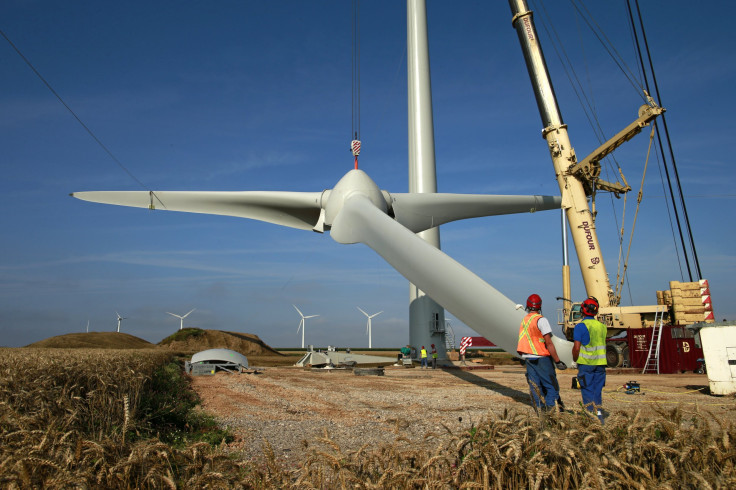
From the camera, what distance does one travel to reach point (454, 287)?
8.28 metres

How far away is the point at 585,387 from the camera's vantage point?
757cm

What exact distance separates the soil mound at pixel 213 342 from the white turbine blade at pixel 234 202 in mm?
38247

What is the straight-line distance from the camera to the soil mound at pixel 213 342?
171 feet

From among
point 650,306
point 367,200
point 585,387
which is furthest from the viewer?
point 650,306

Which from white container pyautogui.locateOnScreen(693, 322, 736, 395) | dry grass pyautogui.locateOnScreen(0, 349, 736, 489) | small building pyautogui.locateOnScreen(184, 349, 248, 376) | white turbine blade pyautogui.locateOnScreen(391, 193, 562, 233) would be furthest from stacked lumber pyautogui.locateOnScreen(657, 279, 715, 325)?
dry grass pyautogui.locateOnScreen(0, 349, 736, 489)

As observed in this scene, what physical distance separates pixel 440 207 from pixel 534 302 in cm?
865

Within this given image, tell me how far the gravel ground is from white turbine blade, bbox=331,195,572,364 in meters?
1.49

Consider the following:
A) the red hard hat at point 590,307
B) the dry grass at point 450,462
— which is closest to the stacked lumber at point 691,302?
the red hard hat at point 590,307

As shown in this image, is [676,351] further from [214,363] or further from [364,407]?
[214,363]

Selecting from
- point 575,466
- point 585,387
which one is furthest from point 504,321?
point 575,466

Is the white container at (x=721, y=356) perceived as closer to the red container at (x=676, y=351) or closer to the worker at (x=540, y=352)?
the worker at (x=540, y=352)

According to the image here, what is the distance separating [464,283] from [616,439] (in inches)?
170

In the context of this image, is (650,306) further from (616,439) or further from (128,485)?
(128,485)

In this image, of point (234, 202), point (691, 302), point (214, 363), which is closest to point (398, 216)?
point (234, 202)
